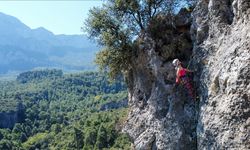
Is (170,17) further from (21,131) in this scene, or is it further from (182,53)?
(21,131)

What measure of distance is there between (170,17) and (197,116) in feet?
23.0

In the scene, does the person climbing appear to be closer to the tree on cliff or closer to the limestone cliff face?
the limestone cliff face

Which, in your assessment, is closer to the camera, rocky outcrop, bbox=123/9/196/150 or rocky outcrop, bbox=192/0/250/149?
rocky outcrop, bbox=192/0/250/149

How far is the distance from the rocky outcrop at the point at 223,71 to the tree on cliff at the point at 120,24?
5.01 m

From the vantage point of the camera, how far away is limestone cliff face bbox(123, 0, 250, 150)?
1733cm

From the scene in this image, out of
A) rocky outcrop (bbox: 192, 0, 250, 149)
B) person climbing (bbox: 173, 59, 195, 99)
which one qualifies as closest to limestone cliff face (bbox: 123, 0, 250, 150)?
rocky outcrop (bbox: 192, 0, 250, 149)

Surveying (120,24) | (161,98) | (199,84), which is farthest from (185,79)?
(120,24)

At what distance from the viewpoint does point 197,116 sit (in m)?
20.9

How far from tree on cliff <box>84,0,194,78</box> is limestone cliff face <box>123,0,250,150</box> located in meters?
1.04

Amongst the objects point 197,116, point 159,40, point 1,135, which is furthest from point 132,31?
point 1,135

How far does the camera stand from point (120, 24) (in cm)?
2792

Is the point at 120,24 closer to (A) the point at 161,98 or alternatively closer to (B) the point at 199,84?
(A) the point at 161,98

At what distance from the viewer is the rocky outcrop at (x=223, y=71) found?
1700 cm

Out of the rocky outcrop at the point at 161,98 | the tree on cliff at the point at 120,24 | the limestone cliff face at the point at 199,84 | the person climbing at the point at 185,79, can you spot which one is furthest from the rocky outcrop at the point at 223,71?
the tree on cliff at the point at 120,24
